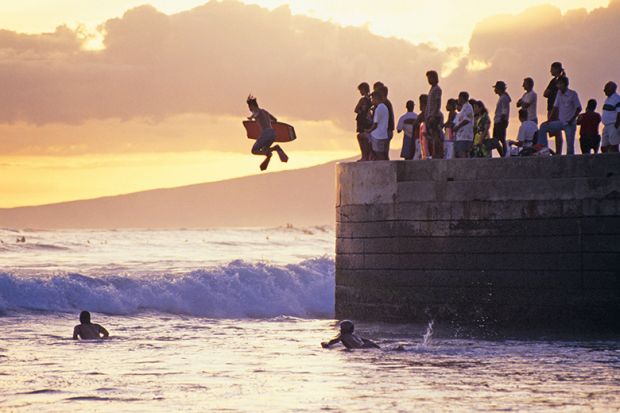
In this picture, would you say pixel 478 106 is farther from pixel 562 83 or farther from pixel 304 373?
pixel 304 373

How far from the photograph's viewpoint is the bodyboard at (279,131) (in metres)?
25.7

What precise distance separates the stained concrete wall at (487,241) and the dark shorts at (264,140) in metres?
1.86

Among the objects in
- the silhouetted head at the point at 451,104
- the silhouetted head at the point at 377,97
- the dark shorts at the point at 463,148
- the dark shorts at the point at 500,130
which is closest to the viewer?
the dark shorts at the point at 463,148

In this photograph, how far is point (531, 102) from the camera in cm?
2483

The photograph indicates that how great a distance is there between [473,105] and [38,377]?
10.3 meters

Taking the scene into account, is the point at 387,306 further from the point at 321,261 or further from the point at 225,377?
the point at 321,261

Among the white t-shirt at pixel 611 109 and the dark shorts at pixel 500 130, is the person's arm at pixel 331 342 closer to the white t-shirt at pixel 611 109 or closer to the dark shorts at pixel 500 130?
the dark shorts at pixel 500 130

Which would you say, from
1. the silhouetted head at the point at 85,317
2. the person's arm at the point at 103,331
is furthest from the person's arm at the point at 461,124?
the silhouetted head at the point at 85,317

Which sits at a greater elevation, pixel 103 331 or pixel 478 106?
pixel 478 106

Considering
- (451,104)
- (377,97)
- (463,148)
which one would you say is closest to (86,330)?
(377,97)

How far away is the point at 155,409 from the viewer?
15.8 m

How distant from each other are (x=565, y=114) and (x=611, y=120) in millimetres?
822

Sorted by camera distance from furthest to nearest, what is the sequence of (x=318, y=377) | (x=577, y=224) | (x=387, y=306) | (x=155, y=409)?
(x=387, y=306)
(x=577, y=224)
(x=318, y=377)
(x=155, y=409)

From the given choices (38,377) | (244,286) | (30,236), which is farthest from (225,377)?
(30,236)
